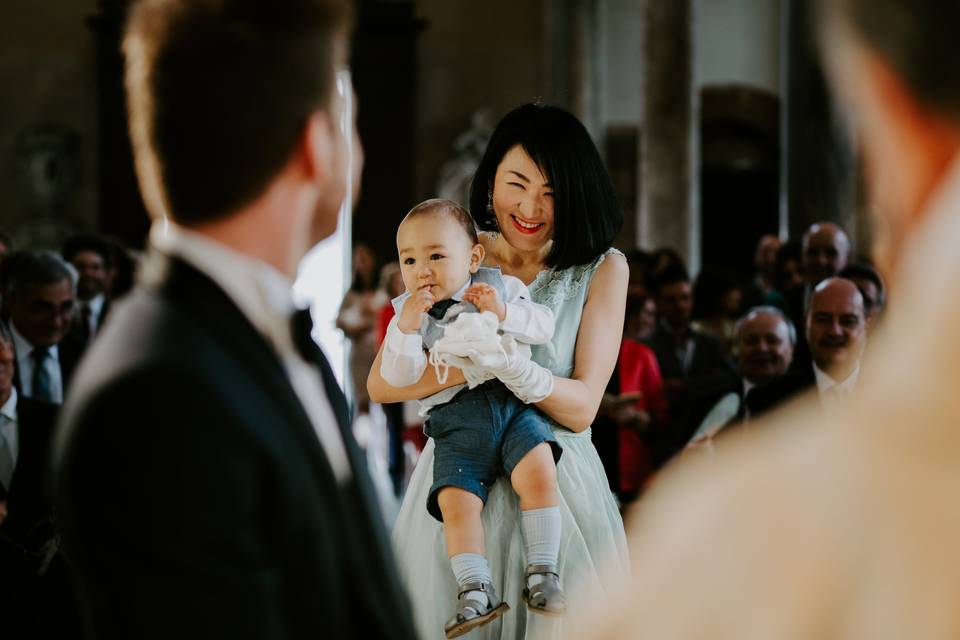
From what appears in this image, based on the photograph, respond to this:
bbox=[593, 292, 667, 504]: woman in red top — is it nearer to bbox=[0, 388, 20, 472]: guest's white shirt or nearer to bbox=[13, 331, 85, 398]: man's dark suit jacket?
bbox=[13, 331, 85, 398]: man's dark suit jacket

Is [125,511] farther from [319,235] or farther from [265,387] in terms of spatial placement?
[319,235]

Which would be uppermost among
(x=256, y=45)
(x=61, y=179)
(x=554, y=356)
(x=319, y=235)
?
(x=61, y=179)

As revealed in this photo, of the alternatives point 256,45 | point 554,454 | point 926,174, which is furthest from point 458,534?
point 926,174

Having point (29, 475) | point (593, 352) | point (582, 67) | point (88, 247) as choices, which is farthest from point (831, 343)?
point (582, 67)

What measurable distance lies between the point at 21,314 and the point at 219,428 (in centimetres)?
542

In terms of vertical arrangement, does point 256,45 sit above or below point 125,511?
above

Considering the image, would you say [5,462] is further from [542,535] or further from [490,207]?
[542,535]

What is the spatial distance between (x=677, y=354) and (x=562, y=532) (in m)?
4.66

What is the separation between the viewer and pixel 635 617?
126 cm

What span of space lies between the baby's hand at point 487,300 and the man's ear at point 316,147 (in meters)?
1.59

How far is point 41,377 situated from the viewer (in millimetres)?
6492

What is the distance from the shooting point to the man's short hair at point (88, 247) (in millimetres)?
9195

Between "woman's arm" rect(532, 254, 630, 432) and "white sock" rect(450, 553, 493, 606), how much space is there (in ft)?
1.26

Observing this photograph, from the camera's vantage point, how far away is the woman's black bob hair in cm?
341
